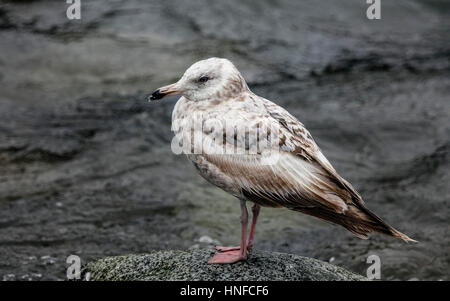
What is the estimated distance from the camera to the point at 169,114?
421 inches

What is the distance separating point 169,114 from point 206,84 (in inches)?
218

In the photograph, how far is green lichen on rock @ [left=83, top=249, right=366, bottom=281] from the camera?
17.5 feet

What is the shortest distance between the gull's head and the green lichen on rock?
132cm

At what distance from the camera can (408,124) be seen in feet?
34.6

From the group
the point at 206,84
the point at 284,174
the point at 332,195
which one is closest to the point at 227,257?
the point at 284,174

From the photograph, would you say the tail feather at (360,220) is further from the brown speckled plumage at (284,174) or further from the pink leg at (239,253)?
the pink leg at (239,253)

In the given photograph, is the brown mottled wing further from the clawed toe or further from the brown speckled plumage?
the clawed toe

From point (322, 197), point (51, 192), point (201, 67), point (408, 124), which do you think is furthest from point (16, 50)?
point (322, 197)

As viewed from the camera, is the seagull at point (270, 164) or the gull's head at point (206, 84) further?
the gull's head at point (206, 84)

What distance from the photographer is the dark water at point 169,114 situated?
796cm

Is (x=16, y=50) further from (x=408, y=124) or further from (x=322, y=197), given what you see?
(x=322, y=197)

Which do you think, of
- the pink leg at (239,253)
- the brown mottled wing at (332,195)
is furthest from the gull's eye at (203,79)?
A: the pink leg at (239,253)

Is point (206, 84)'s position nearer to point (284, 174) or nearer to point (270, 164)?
point (270, 164)

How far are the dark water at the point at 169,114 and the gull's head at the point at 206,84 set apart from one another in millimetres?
2931
